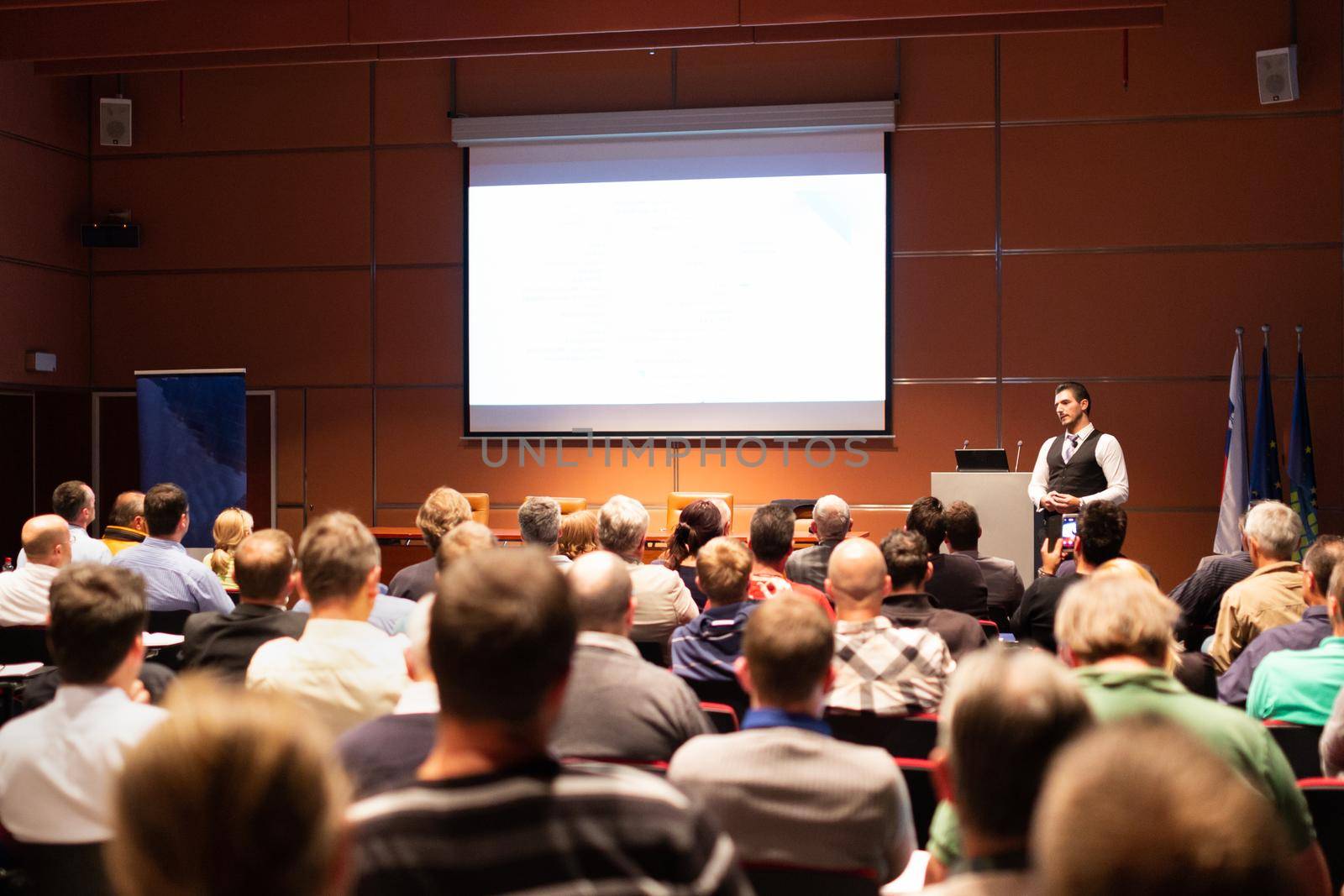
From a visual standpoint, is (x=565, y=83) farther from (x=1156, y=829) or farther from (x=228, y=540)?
(x=1156, y=829)

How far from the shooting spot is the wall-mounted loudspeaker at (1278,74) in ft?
24.7

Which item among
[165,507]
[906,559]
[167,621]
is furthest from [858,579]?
[165,507]

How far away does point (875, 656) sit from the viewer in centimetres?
292

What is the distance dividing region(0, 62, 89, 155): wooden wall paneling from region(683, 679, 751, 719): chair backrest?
7.72 m

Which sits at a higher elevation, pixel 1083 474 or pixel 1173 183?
pixel 1173 183

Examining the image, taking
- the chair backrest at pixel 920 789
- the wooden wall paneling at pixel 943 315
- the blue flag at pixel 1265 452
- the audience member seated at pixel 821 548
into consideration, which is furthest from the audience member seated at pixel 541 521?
the blue flag at pixel 1265 452

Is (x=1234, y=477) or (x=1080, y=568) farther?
(x=1234, y=477)

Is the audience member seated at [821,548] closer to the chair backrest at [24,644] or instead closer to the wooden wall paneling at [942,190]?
the chair backrest at [24,644]

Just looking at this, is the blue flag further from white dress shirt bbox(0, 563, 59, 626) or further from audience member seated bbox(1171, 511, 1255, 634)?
white dress shirt bbox(0, 563, 59, 626)

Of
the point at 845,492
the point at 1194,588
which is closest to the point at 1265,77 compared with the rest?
the point at 845,492

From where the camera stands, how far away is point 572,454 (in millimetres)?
8469

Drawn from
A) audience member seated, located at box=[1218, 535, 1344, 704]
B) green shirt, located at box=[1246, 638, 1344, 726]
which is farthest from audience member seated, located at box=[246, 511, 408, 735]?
audience member seated, located at box=[1218, 535, 1344, 704]

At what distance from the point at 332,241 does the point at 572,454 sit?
2546 mm

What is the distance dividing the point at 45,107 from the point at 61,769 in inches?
326
